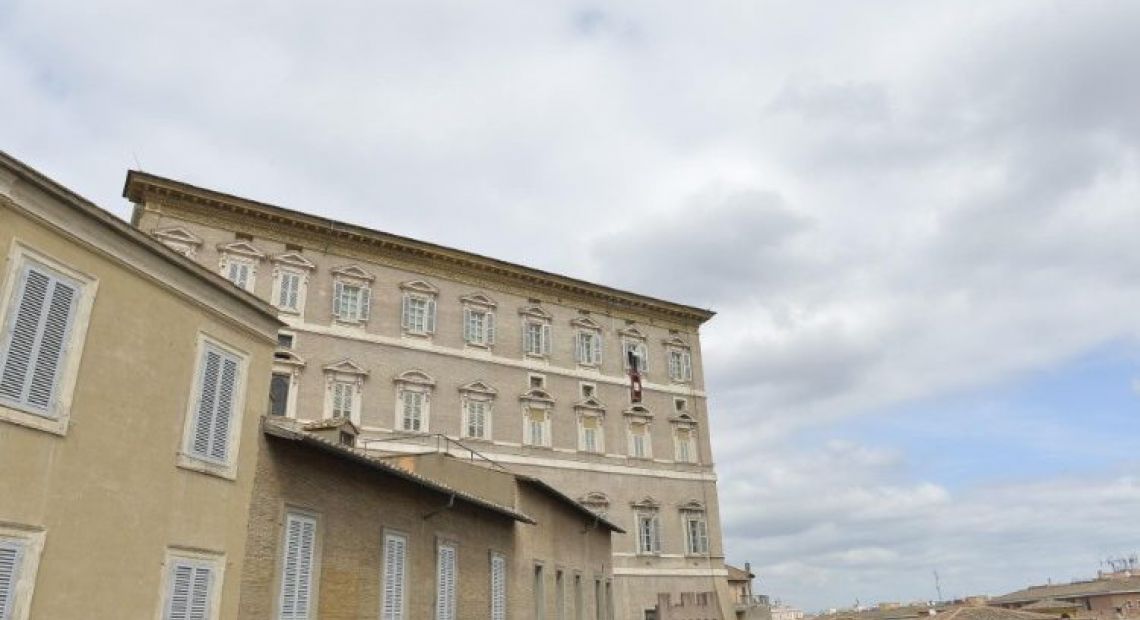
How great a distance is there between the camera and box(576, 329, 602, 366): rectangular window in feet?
131

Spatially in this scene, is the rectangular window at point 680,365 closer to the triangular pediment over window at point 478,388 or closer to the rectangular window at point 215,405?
the triangular pediment over window at point 478,388

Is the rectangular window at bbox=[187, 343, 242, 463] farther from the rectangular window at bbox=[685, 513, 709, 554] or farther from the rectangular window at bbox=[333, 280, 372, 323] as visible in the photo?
the rectangular window at bbox=[685, 513, 709, 554]

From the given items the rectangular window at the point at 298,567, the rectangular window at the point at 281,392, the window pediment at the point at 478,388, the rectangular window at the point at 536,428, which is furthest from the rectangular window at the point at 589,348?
the rectangular window at the point at 298,567

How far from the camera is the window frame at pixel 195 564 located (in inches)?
380

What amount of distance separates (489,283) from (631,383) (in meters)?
8.92

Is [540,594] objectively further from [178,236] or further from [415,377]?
[178,236]

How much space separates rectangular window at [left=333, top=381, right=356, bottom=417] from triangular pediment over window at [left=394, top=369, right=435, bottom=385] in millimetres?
2082

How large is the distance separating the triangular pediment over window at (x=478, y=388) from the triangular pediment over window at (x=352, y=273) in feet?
19.8

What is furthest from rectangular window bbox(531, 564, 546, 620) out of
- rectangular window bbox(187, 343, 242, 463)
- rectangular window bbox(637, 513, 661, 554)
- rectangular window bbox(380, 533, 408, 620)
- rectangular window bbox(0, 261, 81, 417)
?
rectangular window bbox(637, 513, 661, 554)

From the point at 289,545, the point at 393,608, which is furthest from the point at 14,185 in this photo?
the point at 393,608

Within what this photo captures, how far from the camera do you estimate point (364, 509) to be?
1348 centimetres

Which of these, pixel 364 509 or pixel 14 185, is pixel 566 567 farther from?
pixel 14 185

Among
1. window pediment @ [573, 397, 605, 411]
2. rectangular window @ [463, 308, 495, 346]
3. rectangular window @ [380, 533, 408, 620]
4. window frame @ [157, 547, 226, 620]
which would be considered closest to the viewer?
window frame @ [157, 547, 226, 620]

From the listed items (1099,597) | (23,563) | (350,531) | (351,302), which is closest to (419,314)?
(351,302)
